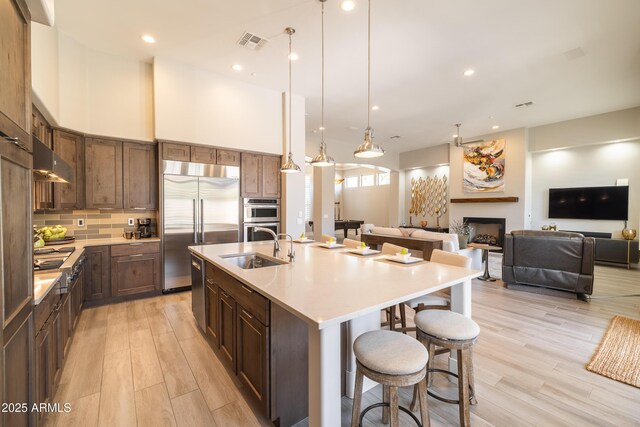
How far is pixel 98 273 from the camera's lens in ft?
12.1

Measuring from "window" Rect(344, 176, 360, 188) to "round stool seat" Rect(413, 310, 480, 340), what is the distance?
12067mm

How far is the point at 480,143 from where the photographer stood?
316 inches

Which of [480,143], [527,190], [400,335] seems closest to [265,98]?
[400,335]

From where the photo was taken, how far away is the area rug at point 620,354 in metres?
2.25

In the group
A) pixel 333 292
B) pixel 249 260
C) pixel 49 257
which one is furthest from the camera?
pixel 249 260

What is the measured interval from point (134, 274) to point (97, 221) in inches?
40.8

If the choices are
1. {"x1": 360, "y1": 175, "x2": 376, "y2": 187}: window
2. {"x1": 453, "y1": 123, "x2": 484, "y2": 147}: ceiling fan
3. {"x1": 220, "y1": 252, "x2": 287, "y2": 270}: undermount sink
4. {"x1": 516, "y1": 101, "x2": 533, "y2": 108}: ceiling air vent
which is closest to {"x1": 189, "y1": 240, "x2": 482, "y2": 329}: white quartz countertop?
{"x1": 220, "y1": 252, "x2": 287, "y2": 270}: undermount sink

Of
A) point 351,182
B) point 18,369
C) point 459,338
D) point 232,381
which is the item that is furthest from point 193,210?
point 351,182

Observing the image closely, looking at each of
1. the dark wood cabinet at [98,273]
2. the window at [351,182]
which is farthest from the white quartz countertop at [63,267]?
the window at [351,182]

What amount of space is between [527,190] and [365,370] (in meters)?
8.12

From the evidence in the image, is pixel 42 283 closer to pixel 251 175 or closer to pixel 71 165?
pixel 71 165

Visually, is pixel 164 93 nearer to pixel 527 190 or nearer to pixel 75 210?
pixel 75 210

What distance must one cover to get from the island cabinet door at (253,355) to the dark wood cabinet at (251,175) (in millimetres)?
3165

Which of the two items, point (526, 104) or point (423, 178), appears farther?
point (423, 178)
